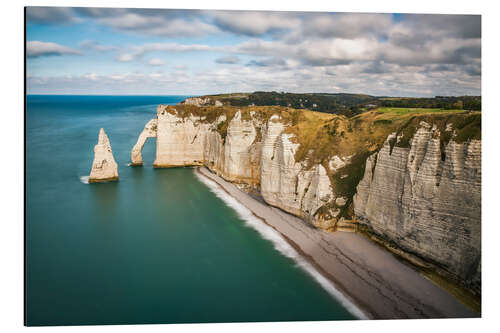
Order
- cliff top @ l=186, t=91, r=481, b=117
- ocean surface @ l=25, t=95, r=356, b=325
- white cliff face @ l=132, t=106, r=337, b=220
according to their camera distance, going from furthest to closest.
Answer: white cliff face @ l=132, t=106, r=337, b=220
cliff top @ l=186, t=91, r=481, b=117
ocean surface @ l=25, t=95, r=356, b=325

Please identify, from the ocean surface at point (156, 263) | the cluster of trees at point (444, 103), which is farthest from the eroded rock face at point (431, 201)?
the ocean surface at point (156, 263)

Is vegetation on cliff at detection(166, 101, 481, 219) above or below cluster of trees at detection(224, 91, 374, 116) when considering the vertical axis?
below

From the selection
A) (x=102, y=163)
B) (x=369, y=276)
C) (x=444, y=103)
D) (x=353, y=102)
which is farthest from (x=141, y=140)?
(x=444, y=103)

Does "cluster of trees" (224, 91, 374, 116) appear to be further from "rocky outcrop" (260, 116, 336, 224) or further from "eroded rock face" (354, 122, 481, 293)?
"eroded rock face" (354, 122, 481, 293)

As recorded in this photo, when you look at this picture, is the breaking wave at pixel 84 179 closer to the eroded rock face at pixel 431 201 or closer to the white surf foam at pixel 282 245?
the white surf foam at pixel 282 245

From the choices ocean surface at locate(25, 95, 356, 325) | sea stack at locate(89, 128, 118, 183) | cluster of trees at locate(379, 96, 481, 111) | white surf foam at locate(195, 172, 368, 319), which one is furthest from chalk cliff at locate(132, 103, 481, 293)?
sea stack at locate(89, 128, 118, 183)

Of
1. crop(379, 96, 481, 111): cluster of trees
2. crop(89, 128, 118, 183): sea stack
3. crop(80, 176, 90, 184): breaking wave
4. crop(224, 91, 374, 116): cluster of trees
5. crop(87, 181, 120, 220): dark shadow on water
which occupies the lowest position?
crop(87, 181, 120, 220): dark shadow on water

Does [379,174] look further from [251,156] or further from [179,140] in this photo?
[179,140]
